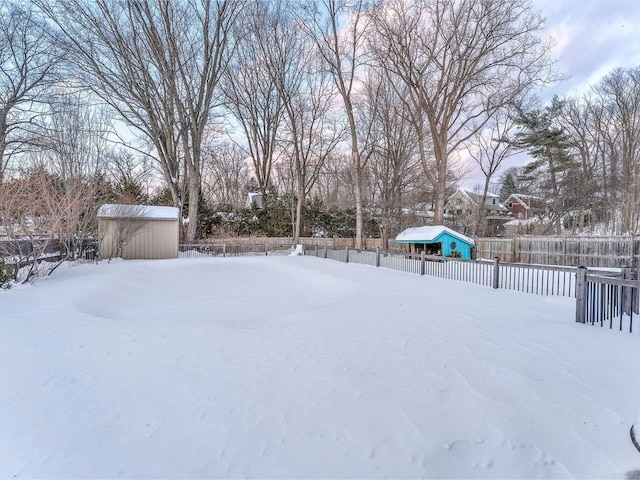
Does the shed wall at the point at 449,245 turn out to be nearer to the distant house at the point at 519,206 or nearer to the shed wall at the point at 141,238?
the shed wall at the point at 141,238

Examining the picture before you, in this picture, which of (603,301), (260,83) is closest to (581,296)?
(603,301)

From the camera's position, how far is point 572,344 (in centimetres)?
400

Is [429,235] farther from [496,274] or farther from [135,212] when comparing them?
[135,212]

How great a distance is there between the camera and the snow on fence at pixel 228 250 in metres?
17.8

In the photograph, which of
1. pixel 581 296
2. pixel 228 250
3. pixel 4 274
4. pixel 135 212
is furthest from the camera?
pixel 228 250

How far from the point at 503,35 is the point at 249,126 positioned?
18643 millimetres

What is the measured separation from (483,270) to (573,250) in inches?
365

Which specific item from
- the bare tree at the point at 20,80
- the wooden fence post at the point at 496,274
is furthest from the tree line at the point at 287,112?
the wooden fence post at the point at 496,274

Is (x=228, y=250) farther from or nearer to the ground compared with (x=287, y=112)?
nearer to the ground

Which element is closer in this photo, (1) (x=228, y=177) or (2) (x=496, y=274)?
(2) (x=496, y=274)

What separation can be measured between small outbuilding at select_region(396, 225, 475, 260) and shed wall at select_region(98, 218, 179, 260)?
11185 mm

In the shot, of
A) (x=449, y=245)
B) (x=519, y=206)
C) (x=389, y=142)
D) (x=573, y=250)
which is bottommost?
(x=573, y=250)

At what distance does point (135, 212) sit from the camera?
14.7 m

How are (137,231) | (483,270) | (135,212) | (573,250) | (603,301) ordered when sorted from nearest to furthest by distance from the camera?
(603,301)
(483,270)
(135,212)
(573,250)
(137,231)
